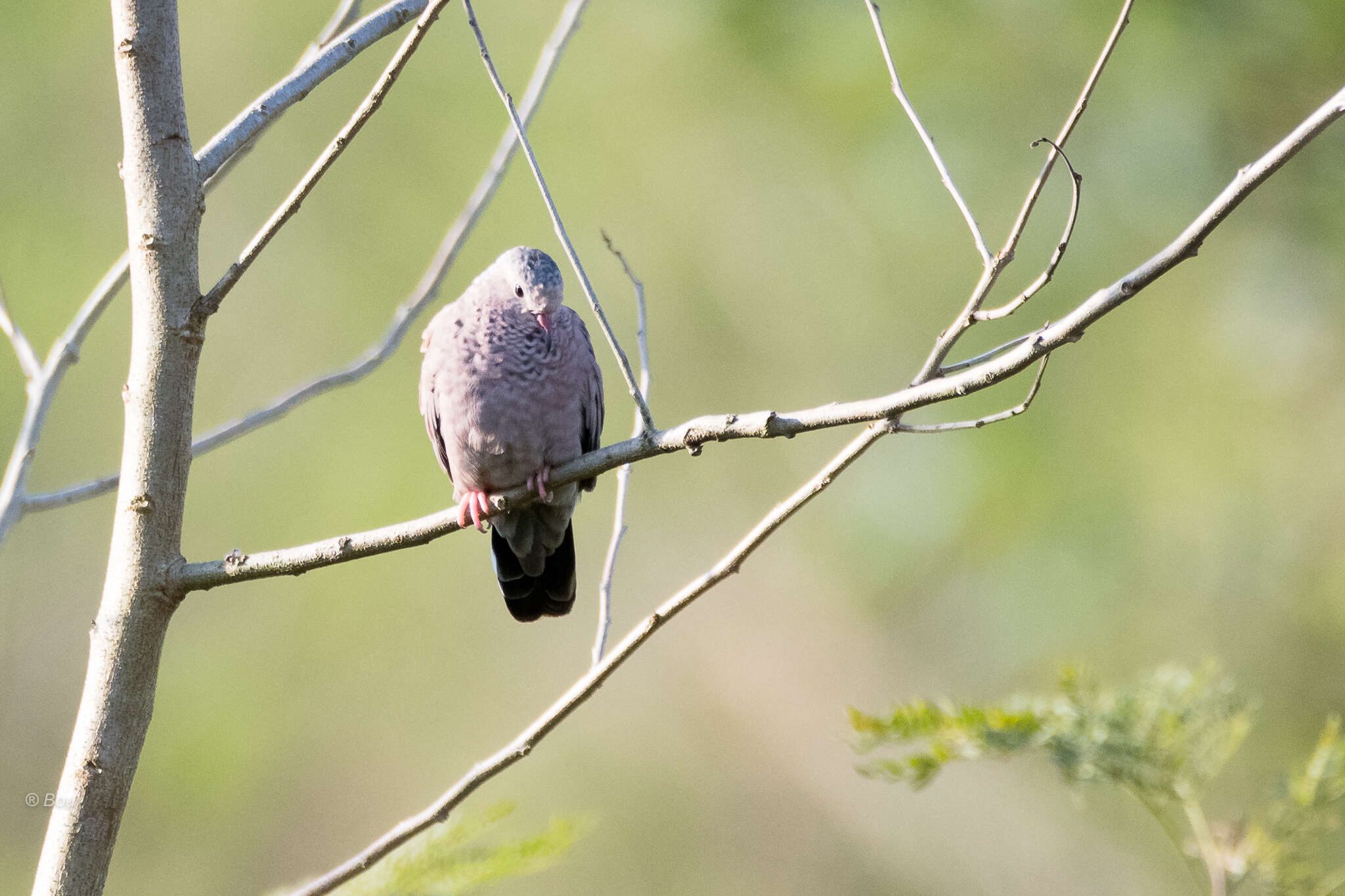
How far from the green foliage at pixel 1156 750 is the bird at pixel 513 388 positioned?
1022 mm

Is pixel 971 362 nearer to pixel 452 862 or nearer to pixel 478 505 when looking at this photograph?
pixel 478 505

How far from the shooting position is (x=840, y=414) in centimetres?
161

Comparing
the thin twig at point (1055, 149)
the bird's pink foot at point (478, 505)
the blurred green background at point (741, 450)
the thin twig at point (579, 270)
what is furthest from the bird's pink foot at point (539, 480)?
the blurred green background at point (741, 450)

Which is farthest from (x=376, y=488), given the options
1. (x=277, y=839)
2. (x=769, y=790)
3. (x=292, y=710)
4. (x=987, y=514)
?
(x=987, y=514)

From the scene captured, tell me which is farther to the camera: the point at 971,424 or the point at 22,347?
the point at 22,347

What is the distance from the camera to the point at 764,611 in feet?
26.5

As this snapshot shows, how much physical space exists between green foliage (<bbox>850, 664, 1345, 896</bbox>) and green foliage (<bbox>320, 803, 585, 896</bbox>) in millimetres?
756

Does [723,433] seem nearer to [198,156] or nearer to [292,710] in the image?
[198,156]

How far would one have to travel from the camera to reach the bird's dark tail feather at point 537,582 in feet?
10.6

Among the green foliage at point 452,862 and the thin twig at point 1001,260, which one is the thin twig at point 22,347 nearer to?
the green foliage at point 452,862

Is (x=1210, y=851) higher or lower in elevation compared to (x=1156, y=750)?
lower

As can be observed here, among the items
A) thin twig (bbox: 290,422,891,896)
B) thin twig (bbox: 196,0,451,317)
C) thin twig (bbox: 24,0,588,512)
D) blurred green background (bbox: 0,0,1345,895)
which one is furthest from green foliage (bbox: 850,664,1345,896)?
blurred green background (bbox: 0,0,1345,895)

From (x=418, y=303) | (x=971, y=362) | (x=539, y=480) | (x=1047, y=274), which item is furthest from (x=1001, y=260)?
(x=418, y=303)

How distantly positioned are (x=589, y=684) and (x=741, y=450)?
241 inches
